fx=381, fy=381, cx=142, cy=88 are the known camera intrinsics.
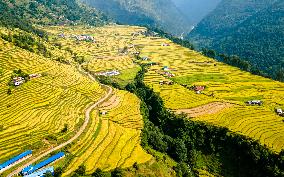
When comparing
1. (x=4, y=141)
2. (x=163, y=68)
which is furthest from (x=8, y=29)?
(x=4, y=141)

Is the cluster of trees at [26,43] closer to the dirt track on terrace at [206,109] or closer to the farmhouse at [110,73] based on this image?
the farmhouse at [110,73]

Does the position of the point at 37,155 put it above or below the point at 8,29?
Result: below

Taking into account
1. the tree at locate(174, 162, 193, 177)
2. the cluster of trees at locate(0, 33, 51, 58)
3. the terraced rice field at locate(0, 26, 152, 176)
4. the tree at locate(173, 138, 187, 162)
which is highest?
the cluster of trees at locate(0, 33, 51, 58)

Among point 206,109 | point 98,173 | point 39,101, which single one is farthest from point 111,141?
point 206,109

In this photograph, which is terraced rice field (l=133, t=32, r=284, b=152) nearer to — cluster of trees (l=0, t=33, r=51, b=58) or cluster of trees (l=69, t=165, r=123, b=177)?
cluster of trees (l=69, t=165, r=123, b=177)

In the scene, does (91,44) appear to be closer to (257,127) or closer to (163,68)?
Result: (163,68)

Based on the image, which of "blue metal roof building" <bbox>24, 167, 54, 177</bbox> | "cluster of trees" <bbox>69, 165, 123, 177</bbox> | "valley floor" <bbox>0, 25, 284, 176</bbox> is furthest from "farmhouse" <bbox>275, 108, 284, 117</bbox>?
"blue metal roof building" <bbox>24, 167, 54, 177</bbox>

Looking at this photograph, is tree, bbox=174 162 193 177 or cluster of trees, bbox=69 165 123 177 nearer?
cluster of trees, bbox=69 165 123 177
